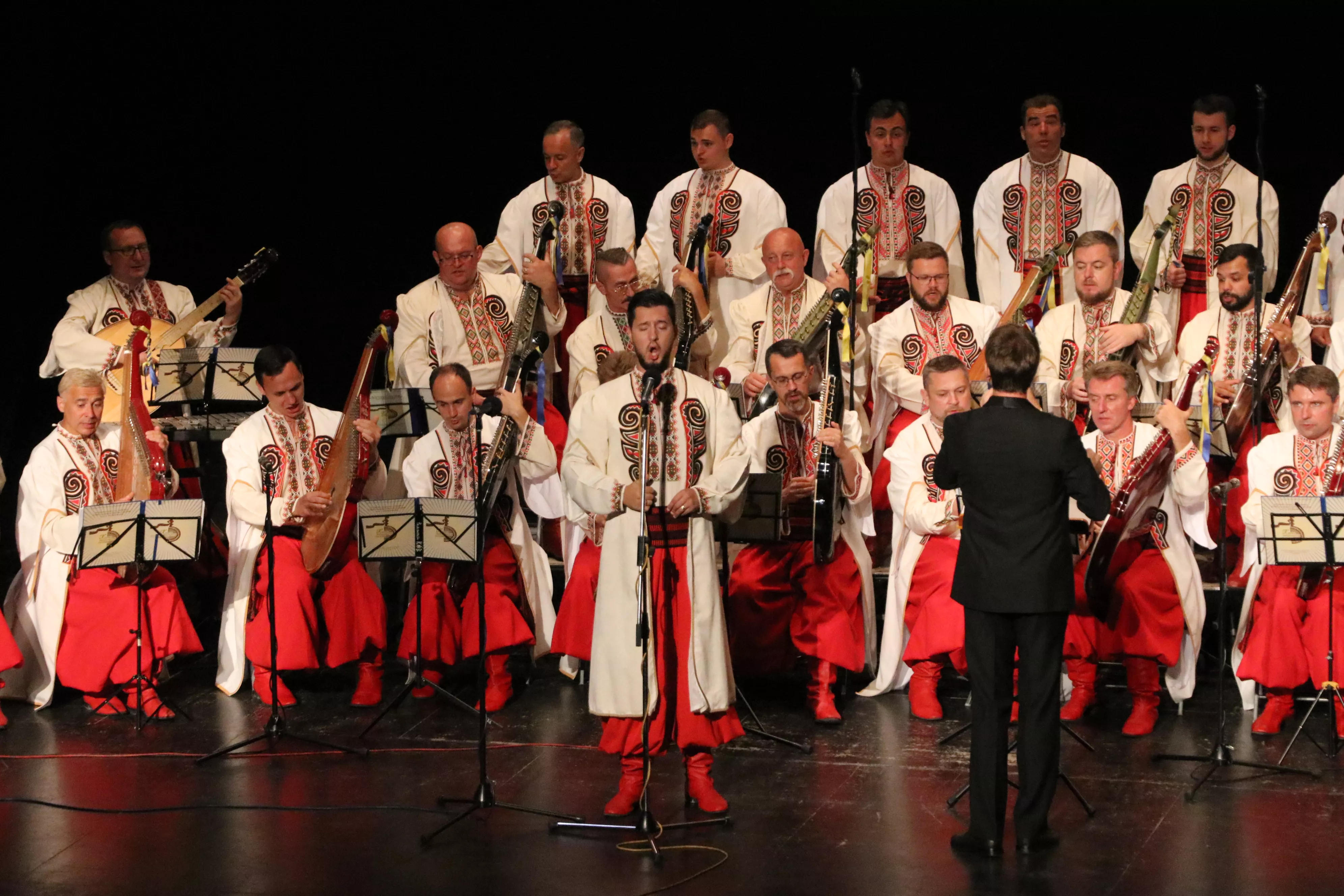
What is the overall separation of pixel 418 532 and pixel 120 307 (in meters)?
3.04

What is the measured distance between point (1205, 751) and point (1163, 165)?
162 inches

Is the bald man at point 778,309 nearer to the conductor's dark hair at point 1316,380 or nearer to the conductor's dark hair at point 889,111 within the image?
the conductor's dark hair at point 889,111

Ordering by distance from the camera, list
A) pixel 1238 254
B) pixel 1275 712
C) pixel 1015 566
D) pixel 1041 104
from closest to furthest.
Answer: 1. pixel 1015 566
2. pixel 1275 712
3. pixel 1238 254
4. pixel 1041 104

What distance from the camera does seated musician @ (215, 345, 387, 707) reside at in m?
7.00

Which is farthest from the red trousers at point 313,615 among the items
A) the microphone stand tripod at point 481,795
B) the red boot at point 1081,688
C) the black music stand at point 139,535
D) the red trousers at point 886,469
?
the red boot at point 1081,688

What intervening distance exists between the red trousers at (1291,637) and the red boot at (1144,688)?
0.33 m

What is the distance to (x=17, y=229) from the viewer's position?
9.62 m

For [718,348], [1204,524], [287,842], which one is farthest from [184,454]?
[1204,524]

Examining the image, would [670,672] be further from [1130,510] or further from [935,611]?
[1130,510]

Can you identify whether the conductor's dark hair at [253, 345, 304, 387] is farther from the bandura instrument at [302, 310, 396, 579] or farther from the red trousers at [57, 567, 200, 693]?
the red trousers at [57, 567, 200, 693]

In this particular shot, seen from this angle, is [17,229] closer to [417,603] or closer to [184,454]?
[184,454]

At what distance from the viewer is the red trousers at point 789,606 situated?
6.75 m

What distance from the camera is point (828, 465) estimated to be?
654 cm

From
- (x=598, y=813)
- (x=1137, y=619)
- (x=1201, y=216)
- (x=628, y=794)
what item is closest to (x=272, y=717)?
(x=598, y=813)
